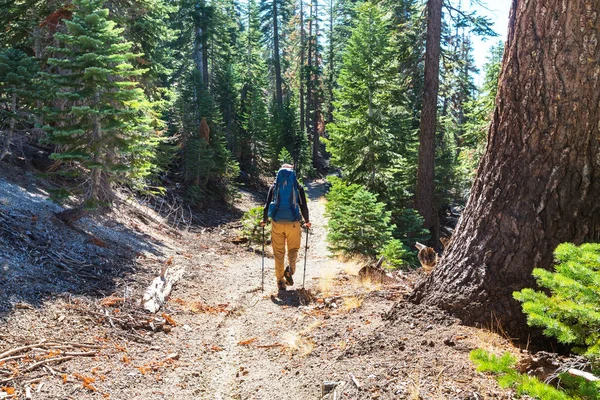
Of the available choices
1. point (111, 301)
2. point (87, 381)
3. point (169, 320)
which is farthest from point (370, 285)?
point (87, 381)

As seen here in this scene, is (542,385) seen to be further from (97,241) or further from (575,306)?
(97,241)

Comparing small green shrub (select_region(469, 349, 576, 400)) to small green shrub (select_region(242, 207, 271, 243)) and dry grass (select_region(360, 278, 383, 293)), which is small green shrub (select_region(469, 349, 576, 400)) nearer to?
dry grass (select_region(360, 278, 383, 293))

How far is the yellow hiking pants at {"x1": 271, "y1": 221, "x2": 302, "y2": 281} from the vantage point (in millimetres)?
Answer: 7617

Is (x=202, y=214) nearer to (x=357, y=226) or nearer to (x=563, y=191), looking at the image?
(x=357, y=226)

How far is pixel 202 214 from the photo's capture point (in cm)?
1745

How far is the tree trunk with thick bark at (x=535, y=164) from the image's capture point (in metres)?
3.48

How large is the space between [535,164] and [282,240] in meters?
4.88

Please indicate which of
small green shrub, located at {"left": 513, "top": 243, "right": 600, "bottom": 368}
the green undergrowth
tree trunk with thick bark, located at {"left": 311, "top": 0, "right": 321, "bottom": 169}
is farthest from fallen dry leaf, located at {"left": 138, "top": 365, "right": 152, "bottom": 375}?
tree trunk with thick bark, located at {"left": 311, "top": 0, "right": 321, "bottom": 169}

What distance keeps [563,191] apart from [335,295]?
3678mm

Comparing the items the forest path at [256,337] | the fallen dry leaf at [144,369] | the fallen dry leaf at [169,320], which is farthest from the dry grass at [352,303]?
the fallen dry leaf at [144,369]

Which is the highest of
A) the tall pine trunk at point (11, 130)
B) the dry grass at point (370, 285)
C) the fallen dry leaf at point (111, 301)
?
the tall pine trunk at point (11, 130)

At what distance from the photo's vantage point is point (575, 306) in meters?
2.28

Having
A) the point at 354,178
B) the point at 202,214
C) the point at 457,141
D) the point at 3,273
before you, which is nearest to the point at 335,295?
the point at 3,273

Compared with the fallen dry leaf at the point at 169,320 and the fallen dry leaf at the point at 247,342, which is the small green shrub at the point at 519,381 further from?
the fallen dry leaf at the point at 169,320
